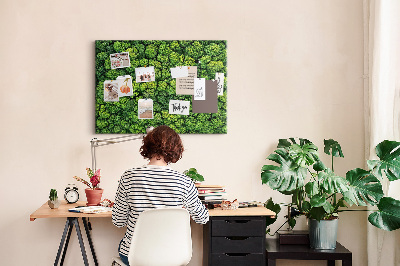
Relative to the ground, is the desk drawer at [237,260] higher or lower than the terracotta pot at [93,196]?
lower

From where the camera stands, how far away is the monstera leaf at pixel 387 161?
10.8 ft

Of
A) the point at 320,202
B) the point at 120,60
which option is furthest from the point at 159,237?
the point at 120,60

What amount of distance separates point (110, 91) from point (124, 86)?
11 cm

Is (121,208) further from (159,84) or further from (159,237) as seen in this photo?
(159,84)

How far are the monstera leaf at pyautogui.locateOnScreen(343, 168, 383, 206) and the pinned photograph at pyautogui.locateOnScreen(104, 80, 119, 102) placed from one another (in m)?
1.80

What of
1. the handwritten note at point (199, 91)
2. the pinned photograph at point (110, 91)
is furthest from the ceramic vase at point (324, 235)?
the pinned photograph at point (110, 91)

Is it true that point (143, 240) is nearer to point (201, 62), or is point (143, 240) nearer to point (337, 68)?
point (201, 62)

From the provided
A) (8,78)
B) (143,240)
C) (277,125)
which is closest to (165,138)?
(143,240)

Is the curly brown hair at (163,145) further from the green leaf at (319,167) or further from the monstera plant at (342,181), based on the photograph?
the green leaf at (319,167)

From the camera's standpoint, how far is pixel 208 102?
3.83 m

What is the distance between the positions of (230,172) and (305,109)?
764 mm

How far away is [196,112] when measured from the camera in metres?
3.83

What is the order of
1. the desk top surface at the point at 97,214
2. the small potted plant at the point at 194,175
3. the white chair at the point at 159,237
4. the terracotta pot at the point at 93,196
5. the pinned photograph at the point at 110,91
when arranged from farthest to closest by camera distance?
the pinned photograph at the point at 110,91, the small potted plant at the point at 194,175, the terracotta pot at the point at 93,196, the desk top surface at the point at 97,214, the white chair at the point at 159,237

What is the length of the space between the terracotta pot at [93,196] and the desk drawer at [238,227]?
853mm
